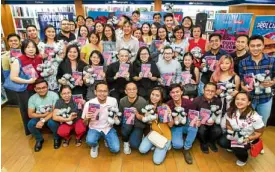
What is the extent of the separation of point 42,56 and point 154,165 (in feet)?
6.62

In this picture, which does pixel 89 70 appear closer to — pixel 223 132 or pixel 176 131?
pixel 176 131

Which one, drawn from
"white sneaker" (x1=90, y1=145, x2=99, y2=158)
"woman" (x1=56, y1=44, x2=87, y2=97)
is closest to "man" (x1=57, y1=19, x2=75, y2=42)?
"woman" (x1=56, y1=44, x2=87, y2=97)

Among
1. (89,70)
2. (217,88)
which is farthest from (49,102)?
(217,88)

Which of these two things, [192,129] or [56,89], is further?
[56,89]

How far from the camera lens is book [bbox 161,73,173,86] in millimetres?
2748

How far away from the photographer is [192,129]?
249 cm

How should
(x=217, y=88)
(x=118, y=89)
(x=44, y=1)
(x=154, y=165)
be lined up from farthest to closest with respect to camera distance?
1. (x=44, y=1)
2. (x=118, y=89)
3. (x=217, y=88)
4. (x=154, y=165)

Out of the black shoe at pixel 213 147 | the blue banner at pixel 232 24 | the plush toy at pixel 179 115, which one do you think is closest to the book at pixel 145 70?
the plush toy at pixel 179 115

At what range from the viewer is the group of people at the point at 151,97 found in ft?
7.84

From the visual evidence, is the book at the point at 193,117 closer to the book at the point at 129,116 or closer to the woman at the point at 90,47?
the book at the point at 129,116

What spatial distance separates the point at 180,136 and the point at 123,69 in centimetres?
109

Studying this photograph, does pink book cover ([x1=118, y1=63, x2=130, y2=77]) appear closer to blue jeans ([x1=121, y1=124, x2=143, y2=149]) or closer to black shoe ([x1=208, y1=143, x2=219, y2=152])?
blue jeans ([x1=121, y1=124, x2=143, y2=149])

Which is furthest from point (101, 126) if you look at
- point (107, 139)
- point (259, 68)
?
point (259, 68)

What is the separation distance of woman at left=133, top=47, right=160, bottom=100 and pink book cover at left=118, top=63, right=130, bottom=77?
19 cm
